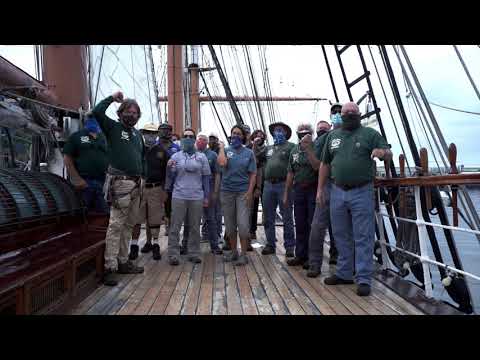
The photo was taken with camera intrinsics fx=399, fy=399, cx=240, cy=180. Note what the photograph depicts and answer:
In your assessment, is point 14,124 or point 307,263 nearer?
point 14,124

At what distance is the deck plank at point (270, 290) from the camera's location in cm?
259

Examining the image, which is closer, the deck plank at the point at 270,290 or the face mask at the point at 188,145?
the deck plank at the point at 270,290

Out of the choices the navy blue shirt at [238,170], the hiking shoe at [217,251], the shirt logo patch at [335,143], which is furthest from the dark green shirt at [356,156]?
the hiking shoe at [217,251]

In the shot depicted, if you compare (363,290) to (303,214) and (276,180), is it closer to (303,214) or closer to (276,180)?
(303,214)

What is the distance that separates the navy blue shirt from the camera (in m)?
4.02

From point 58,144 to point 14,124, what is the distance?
2.69 ft

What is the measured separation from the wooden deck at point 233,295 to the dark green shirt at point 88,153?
1034 millimetres

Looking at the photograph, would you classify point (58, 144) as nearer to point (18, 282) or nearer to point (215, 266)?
point (215, 266)

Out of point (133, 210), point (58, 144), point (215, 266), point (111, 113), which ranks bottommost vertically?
point (215, 266)

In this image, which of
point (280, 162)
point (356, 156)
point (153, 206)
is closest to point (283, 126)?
point (280, 162)

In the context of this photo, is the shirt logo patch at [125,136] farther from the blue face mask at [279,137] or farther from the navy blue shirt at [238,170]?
the blue face mask at [279,137]

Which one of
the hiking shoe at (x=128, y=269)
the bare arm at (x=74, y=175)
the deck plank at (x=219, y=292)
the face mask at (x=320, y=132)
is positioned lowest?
the deck plank at (x=219, y=292)

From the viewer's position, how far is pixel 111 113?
19.7ft
